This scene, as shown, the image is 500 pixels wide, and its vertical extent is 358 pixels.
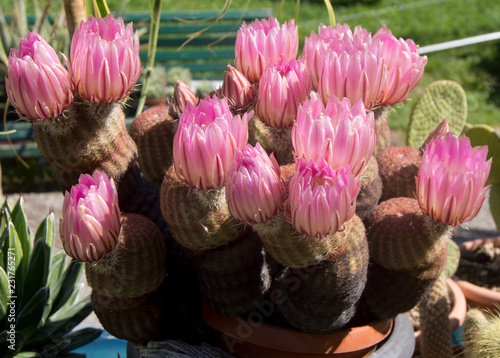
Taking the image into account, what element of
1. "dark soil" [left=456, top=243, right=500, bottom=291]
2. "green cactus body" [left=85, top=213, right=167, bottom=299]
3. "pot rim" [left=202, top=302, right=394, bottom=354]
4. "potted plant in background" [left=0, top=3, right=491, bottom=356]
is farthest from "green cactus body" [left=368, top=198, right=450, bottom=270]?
"dark soil" [left=456, top=243, right=500, bottom=291]

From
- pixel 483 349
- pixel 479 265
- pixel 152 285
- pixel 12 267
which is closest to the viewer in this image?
pixel 152 285

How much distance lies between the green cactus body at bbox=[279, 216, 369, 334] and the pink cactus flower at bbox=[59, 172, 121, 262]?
0.96ft

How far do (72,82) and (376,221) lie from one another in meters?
0.52

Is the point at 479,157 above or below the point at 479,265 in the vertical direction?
Result: above

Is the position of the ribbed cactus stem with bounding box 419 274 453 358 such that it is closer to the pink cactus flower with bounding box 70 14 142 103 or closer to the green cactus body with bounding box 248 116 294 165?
the green cactus body with bounding box 248 116 294 165

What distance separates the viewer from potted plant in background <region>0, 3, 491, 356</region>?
2.36 feet

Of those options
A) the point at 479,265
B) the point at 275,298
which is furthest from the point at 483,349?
the point at 479,265

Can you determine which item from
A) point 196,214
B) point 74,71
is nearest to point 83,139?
point 74,71

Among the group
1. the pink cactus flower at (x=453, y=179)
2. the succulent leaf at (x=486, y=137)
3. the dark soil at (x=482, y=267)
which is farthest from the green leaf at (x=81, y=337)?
the dark soil at (x=482, y=267)

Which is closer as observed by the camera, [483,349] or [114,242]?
[114,242]

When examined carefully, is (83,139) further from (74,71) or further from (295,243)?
(295,243)

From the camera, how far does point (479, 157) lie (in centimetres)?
78

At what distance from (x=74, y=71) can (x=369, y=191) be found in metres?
0.49

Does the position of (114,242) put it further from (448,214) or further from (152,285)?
(448,214)
